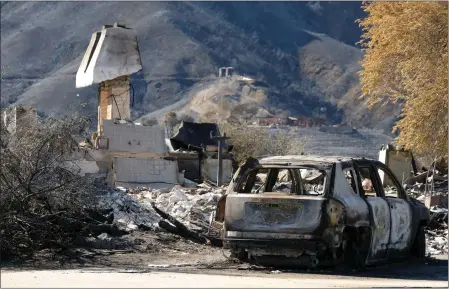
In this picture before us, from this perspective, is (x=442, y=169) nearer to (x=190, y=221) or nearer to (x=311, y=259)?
(x=190, y=221)

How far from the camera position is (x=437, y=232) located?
23.4 metres

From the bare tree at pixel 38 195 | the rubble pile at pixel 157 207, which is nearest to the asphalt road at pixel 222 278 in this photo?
the bare tree at pixel 38 195

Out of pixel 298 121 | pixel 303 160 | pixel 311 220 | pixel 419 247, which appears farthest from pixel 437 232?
pixel 298 121

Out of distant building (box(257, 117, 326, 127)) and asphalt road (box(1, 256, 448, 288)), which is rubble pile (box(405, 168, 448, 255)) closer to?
asphalt road (box(1, 256, 448, 288))

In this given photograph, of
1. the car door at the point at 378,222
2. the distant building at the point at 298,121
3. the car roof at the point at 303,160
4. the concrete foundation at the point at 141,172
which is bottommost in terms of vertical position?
the distant building at the point at 298,121

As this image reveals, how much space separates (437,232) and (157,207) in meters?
6.29

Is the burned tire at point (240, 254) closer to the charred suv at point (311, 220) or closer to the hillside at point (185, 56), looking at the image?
the charred suv at point (311, 220)

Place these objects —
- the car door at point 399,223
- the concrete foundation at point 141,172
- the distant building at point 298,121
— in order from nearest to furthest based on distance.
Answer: the car door at point 399,223, the concrete foundation at point 141,172, the distant building at point 298,121

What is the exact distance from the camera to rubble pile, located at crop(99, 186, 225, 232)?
18953 mm

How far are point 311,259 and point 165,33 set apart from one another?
158m

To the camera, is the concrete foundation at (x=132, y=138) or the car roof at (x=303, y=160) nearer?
the car roof at (x=303, y=160)

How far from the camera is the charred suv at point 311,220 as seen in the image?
563 inches

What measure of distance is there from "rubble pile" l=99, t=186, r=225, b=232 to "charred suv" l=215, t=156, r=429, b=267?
147 inches

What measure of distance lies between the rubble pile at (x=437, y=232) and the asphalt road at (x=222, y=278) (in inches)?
201
